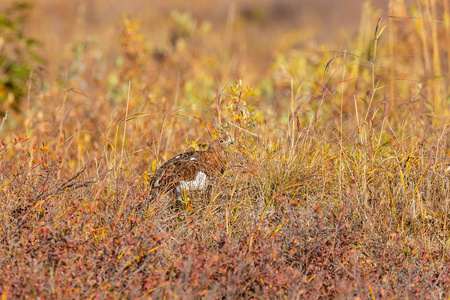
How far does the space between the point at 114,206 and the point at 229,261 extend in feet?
2.44

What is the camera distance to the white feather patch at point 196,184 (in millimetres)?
2562

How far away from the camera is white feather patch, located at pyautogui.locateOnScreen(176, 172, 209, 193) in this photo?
256 cm

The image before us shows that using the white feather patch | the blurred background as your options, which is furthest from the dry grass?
the blurred background

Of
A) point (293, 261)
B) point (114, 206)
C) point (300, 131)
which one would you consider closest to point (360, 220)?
point (293, 261)

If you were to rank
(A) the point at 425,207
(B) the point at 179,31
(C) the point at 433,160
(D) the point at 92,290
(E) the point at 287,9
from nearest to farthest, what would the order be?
(D) the point at 92,290 < (A) the point at 425,207 < (C) the point at 433,160 < (B) the point at 179,31 < (E) the point at 287,9

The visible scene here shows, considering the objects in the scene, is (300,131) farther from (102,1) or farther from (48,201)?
(102,1)

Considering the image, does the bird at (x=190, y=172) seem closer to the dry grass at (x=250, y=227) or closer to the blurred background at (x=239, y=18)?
the dry grass at (x=250, y=227)

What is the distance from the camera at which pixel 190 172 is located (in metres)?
2.61

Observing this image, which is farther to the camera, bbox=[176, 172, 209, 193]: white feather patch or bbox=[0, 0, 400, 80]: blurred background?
bbox=[0, 0, 400, 80]: blurred background

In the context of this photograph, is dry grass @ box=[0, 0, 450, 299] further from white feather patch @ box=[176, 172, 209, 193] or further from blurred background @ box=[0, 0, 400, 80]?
blurred background @ box=[0, 0, 400, 80]

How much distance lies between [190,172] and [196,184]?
0.08 m

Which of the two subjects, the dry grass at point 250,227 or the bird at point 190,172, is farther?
the bird at point 190,172

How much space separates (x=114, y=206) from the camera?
2398mm

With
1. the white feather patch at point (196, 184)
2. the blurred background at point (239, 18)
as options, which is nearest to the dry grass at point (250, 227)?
the white feather patch at point (196, 184)
